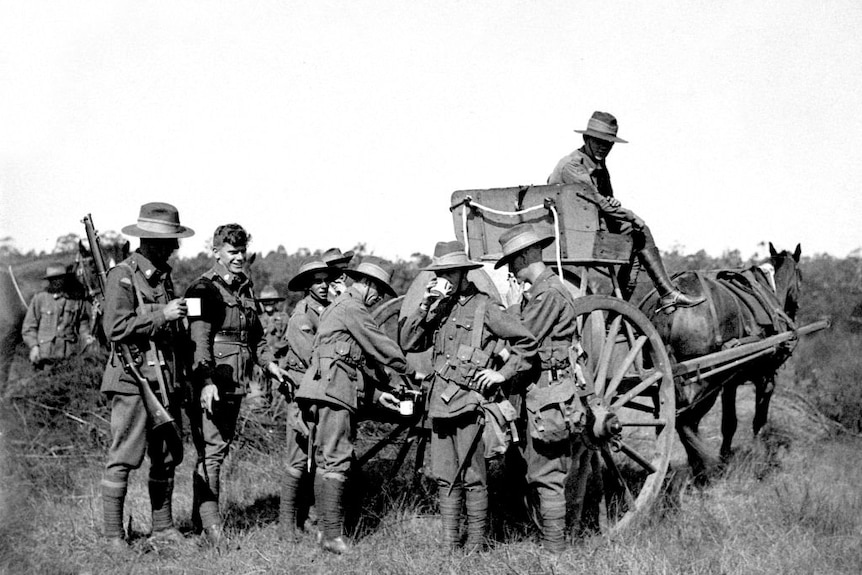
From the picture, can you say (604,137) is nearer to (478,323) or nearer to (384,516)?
(478,323)

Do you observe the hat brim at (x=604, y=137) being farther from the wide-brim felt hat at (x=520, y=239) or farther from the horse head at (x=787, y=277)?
the horse head at (x=787, y=277)

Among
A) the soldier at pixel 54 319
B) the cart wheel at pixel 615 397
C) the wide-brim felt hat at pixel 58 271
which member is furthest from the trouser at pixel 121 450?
the wide-brim felt hat at pixel 58 271

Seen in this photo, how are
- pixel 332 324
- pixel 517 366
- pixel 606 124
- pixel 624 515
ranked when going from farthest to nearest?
pixel 606 124
pixel 624 515
pixel 332 324
pixel 517 366

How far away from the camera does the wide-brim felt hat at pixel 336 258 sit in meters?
6.64

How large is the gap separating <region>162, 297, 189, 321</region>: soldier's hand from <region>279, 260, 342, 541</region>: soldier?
117 cm

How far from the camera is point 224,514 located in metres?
6.45

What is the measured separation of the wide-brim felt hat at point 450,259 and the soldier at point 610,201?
134 centimetres

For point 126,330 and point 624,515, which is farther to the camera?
point 624,515

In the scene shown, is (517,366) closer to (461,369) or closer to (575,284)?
(461,369)

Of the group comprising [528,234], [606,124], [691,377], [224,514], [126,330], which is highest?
[606,124]

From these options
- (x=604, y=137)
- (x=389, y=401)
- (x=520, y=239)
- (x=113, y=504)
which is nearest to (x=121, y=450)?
(x=113, y=504)

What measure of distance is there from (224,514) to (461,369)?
2658 mm

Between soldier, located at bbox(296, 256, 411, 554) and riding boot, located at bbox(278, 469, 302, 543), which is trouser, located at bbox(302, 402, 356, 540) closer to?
soldier, located at bbox(296, 256, 411, 554)

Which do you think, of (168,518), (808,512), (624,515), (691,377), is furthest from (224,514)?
(808,512)
